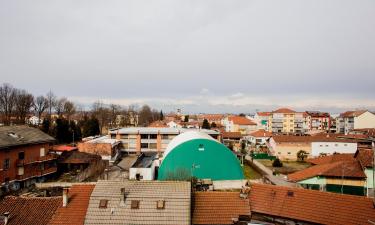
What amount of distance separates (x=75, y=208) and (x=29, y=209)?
2.39 meters

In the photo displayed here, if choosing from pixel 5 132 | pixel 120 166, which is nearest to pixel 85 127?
pixel 120 166

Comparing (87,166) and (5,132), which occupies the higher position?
(5,132)

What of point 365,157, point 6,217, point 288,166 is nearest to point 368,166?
point 365,157

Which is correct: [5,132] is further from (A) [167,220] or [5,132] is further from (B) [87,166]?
(A) [167,220]

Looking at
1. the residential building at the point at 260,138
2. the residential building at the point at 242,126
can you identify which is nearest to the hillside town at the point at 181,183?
the residential building at the point at 260,138

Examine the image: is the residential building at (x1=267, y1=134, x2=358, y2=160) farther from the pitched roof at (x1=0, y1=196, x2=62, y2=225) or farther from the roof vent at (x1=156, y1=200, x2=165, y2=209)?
the pitched roof at (x1=0, y1=196, x2=62, y2=225)

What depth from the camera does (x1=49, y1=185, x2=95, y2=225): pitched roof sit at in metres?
14.5

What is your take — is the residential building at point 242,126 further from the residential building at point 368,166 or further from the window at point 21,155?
the window at point 21,155

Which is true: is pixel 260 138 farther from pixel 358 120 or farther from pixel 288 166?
pixel 358 120

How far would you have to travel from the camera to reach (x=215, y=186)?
904 inches

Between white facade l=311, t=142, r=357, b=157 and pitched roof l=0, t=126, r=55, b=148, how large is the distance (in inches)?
1462

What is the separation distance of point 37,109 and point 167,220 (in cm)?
6255

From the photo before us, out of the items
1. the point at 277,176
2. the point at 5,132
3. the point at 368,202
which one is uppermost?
the point at 5,132

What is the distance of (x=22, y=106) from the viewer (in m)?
59.0
